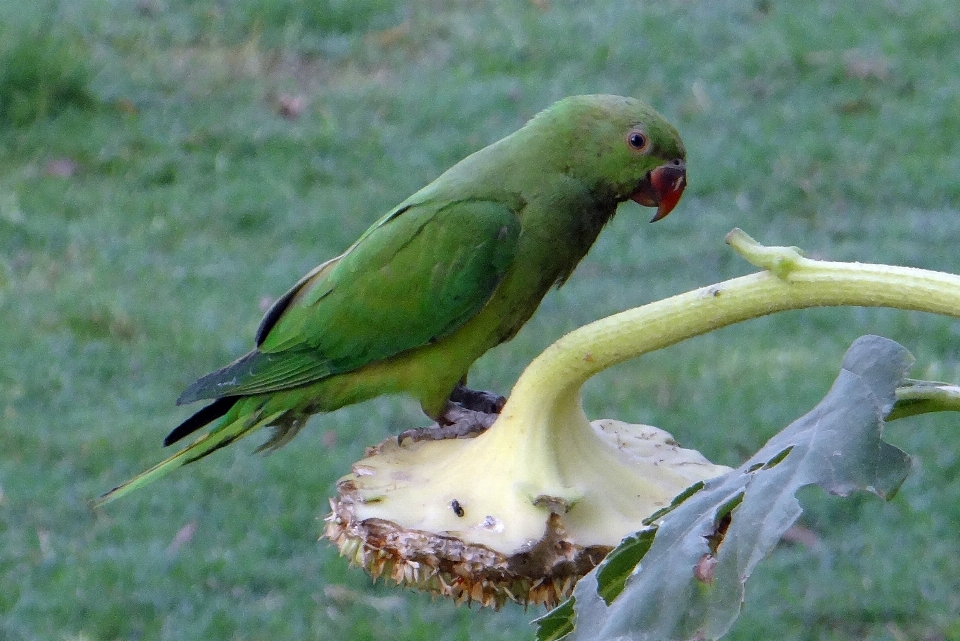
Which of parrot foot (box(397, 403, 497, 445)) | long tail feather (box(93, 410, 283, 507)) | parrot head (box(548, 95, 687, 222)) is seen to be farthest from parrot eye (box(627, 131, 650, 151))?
long tail feather (box(93, 410, 283, 507))

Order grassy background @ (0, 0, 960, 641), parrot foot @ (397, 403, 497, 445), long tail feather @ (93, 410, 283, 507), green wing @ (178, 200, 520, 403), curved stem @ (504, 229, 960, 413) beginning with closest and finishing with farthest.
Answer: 1. curved stem @ (504, 229, 960, 413)
2. parrot foot @ (397, 403, 497, 445)
3. green wing @ (178, 200, 520, 403)
4. long tail feather @ (93, 410, 283, 507)
5. grassy background @ (0, 0, 960, 641)

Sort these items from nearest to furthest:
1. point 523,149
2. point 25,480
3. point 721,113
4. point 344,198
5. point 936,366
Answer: point 523,149, point 25,480, point 936,366, point 344,198, point 721,113

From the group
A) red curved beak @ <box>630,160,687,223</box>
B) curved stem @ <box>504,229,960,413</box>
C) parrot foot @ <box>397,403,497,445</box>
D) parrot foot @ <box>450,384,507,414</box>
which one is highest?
curved stem @ <box>504,229,960,413</box>

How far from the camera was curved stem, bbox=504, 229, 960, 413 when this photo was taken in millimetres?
990

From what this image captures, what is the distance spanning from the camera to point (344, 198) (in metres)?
5.58

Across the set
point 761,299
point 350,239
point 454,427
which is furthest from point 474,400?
point 350,239

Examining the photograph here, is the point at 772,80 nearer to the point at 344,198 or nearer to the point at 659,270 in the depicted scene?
the point at 659,270

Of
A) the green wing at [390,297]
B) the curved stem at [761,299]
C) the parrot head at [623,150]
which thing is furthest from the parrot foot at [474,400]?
the curved stem at [761,299]

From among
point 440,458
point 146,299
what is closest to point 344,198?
point 146,299

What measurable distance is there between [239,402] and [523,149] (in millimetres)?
737

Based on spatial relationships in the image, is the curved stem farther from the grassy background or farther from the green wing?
the grassy background

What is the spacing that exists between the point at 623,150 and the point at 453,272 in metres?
0.37

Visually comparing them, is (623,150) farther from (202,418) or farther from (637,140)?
(202,418)

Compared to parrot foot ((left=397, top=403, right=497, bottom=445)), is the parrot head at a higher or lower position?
higher
